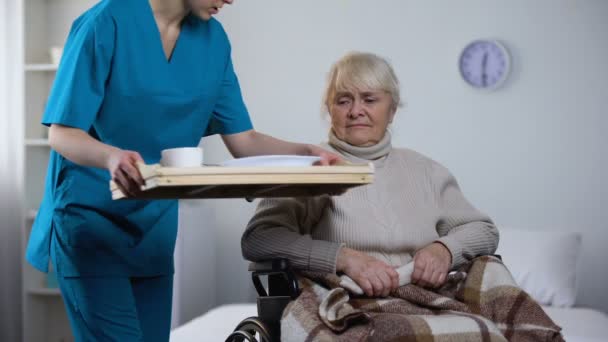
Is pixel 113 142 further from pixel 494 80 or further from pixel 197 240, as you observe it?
pixel 494 80

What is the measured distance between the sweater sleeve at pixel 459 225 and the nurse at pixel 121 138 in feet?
1.51

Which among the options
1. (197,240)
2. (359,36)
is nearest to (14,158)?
(197,240)

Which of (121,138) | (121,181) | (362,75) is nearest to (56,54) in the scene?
(362,75)

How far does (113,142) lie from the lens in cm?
158

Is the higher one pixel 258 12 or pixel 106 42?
pixel 258 12

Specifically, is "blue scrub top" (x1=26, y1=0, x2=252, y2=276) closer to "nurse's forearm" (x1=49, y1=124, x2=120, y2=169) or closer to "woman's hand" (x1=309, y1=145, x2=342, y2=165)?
"nurse's forearm" (x1=49, y1=124, x2=120, y2=169)

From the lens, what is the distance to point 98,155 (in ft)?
4.40

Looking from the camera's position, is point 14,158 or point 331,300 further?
point 14,158

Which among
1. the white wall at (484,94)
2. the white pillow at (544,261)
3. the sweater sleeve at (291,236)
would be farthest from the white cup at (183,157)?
the white wall at (484,94)

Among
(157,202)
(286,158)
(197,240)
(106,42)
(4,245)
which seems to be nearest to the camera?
(286,158)

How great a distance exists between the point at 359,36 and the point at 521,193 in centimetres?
114

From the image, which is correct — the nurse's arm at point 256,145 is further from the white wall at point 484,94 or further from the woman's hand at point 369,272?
the white wall at point 484,94

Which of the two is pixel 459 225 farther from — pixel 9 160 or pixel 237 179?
pixel 9 160

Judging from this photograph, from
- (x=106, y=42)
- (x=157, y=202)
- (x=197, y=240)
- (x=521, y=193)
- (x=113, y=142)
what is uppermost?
(x=106, y=42)
